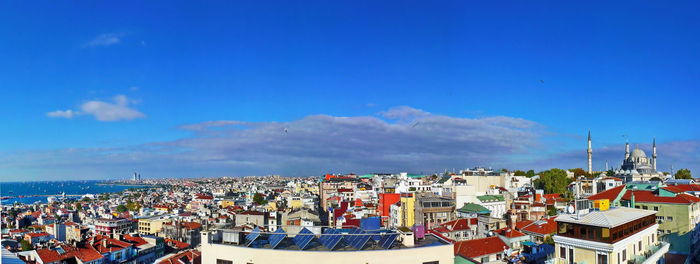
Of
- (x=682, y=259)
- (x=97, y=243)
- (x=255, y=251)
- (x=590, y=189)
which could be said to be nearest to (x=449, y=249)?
(x=255, y=251)

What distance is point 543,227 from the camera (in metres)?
30.7

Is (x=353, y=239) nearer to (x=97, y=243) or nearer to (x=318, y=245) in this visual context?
(x=318, y=245)

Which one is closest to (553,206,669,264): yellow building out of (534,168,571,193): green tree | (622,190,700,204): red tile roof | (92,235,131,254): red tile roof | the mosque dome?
(622,190,700,204): red tile roof

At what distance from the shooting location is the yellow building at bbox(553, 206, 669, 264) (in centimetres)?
1417

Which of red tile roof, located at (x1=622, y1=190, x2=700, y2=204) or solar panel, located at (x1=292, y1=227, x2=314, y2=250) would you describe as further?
red tile roof, located at (x1=622, y1=190, x2=700, y2=204)

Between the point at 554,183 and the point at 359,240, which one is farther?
the point at 554,183

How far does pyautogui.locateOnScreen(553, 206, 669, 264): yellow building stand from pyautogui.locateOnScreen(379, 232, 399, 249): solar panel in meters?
5.53

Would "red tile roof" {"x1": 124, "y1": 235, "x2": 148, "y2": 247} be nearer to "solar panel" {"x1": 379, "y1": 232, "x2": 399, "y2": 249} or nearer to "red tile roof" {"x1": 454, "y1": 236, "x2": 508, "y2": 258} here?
"red tile roof" {"x1": 454, "y1": 236, "x2": 508, "y2": 258}

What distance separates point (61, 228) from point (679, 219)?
5901cm

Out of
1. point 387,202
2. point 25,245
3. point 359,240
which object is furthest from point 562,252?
point 25,245

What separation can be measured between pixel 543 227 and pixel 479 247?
7.46 meters

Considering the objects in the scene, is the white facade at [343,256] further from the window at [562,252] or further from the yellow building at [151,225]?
the yellow building at [151,225]

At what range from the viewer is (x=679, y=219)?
2278 centimetres

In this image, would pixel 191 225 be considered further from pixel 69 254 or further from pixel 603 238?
pixel 603 238
